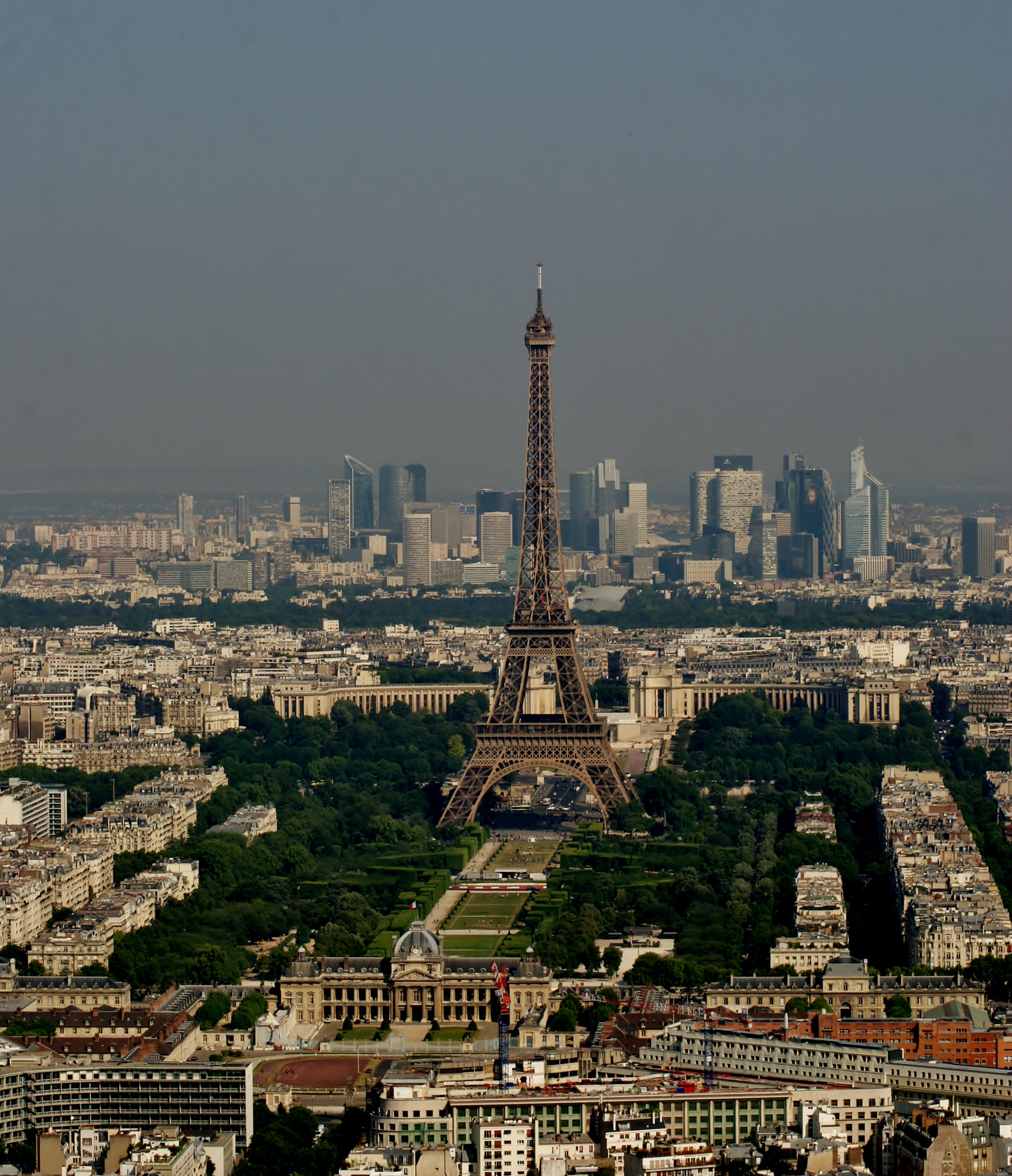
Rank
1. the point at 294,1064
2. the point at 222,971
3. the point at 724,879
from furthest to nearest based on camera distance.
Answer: the point at 724,879 → the point at 222,971 → the point at 294,1064

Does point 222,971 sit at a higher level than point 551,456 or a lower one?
lower

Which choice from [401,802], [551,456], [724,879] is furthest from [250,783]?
[724,879]

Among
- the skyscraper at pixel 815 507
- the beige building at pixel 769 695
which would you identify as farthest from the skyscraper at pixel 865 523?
the beige building at pixel 769 695

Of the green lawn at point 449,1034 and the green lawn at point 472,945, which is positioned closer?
the green lawn at point 449,1034

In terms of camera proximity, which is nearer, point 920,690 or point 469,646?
point 920,690

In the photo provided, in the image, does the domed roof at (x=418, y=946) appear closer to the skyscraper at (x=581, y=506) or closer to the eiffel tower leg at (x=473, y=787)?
the eiffel tower leg at (x=473, y=787)

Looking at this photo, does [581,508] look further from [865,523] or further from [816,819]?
[816,819]

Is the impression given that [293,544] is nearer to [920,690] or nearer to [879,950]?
[920,690]

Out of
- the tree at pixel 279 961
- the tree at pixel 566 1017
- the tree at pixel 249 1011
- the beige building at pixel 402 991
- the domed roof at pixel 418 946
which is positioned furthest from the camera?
the tree at pixel 279 961

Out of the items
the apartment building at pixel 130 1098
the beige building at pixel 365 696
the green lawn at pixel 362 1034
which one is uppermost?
the beige building at pixel 365 696
